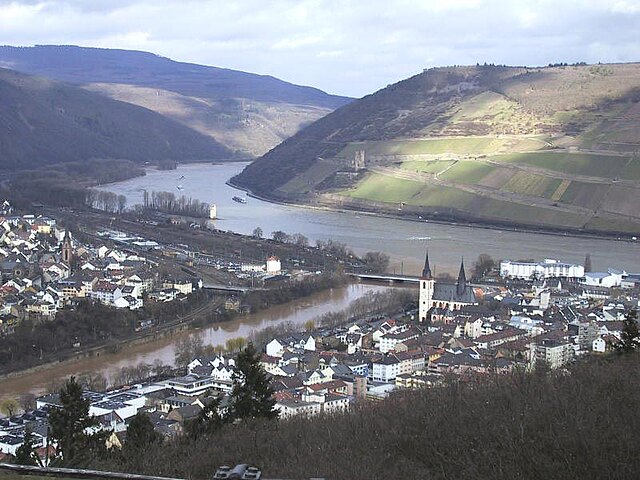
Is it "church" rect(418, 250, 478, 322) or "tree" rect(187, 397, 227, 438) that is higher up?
"tree" rect(187, 397, 227, 438)

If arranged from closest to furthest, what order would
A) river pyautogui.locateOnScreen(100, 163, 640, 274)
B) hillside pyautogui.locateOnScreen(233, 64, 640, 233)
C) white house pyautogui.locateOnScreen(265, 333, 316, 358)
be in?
white house pyautogui.locateOnScreen(265, 333, 316, 358) < river pyautogui.locateOnScreen(100, 163, 640, 274) < hillside pyautogui.locateOnScreen(233, 64, 640, 233)

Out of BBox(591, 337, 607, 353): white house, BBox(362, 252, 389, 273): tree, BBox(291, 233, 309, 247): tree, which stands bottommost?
BBox(291, 233, 309, 247): tree

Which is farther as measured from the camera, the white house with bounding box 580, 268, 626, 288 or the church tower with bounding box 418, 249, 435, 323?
the white house with bounding box 580, 268, 626, 288

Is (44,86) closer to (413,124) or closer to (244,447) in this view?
(413,124)

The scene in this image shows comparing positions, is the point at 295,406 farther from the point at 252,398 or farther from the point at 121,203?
the point at 121,203

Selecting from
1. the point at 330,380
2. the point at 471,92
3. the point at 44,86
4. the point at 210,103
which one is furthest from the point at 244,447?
the point at 210,103

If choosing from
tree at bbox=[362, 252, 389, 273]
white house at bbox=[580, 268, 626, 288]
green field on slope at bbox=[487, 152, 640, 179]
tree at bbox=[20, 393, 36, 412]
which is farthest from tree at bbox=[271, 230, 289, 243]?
tree at bbox=[20, 393, 36, 412]

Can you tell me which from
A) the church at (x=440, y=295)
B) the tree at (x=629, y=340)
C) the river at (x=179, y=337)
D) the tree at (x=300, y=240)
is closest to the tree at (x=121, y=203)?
the tree at (x=300, y=240)

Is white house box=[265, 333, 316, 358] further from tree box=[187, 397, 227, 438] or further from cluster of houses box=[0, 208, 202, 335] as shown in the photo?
tree box=[187, 397, 227, 438]

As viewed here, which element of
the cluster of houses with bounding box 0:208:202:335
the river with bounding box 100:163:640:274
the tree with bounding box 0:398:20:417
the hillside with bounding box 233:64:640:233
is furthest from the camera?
the hillside with bounding box 233:64:640:233
